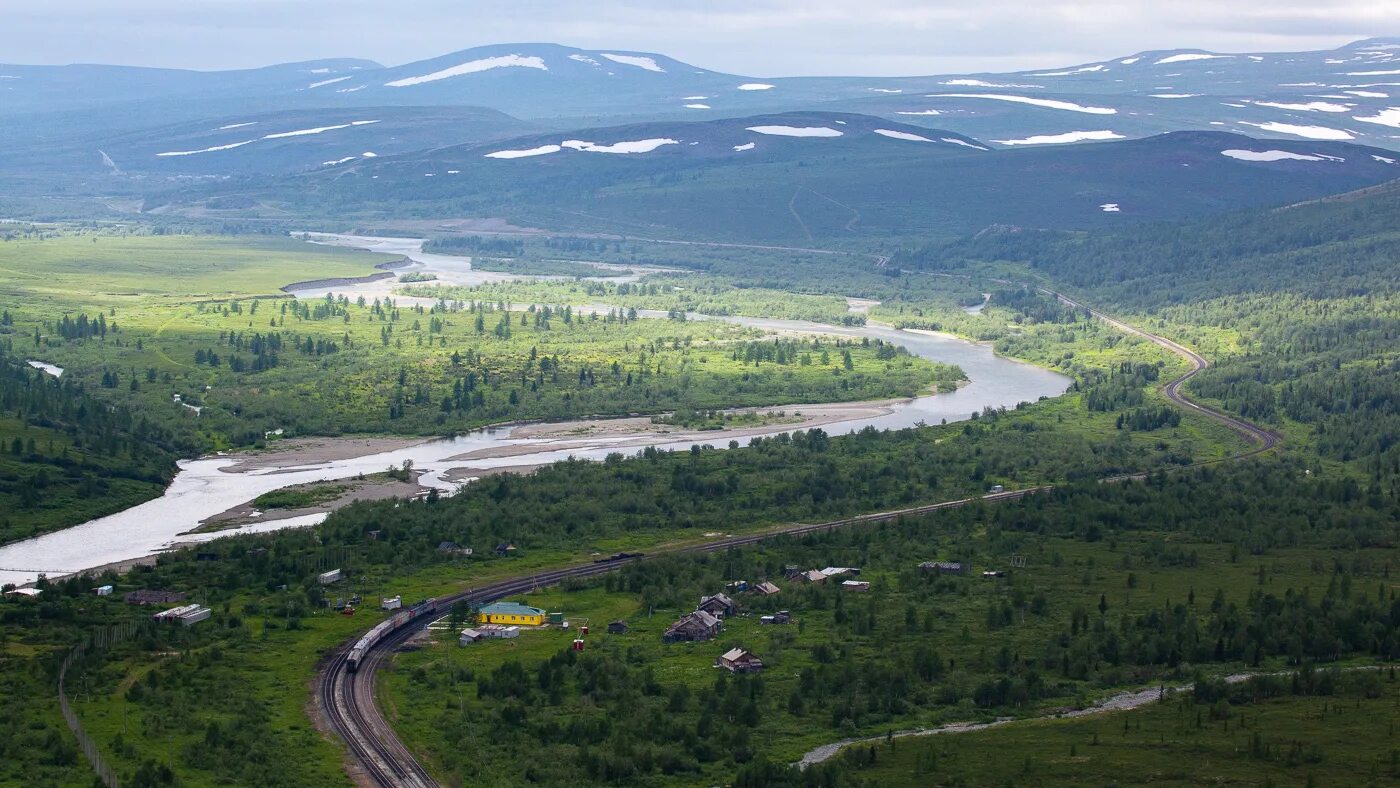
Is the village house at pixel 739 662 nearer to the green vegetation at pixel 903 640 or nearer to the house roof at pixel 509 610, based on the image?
Result: the green vegetation at pixel 903 640

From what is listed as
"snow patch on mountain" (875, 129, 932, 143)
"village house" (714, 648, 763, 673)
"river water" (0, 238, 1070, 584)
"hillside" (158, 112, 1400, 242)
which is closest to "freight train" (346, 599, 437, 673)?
"village house" (714, 648, 763, 673)

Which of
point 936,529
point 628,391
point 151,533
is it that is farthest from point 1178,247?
point 151,533

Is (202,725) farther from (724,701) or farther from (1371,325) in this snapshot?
(1371,325)

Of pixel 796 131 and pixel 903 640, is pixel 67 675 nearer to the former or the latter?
pixel 903 640

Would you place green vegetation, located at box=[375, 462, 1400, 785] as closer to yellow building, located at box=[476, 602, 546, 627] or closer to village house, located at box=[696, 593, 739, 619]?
village house, located at box=[696, 593, 739, 619]

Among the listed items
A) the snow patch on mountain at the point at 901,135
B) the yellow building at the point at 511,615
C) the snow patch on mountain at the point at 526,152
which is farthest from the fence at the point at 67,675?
the snow patch on mountain at the point at 901,135

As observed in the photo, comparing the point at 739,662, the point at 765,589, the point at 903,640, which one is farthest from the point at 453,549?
the point at 903,640
